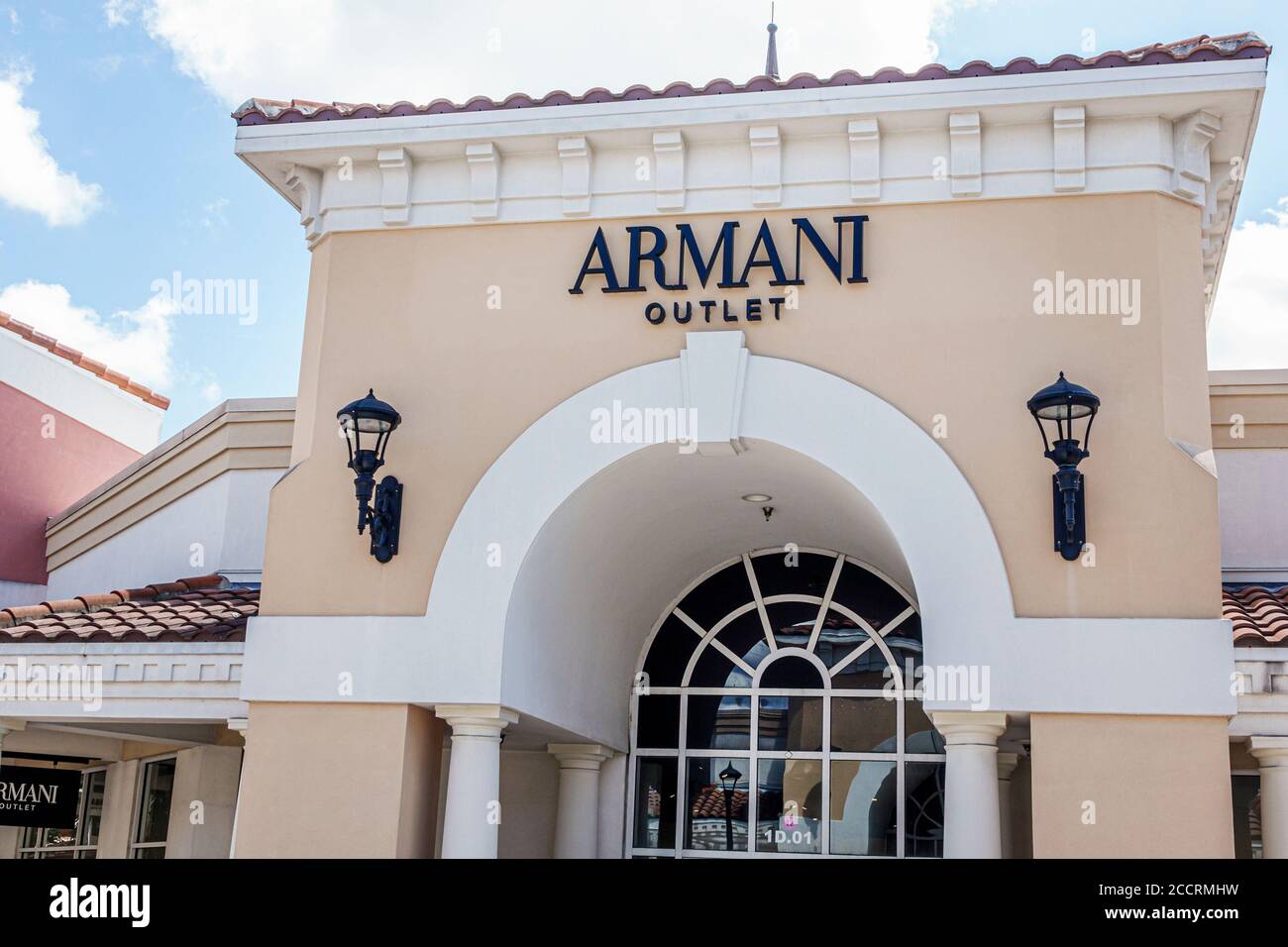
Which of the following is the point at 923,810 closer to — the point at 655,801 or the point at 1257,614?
the point at 655,801

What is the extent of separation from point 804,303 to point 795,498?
1731 millimetres

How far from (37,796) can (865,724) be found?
6.94 m

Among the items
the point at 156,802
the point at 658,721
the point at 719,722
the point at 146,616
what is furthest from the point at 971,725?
the point at 156,802

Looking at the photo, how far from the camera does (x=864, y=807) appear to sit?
11.1 metres

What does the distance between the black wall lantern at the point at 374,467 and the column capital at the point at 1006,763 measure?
4.93 meters

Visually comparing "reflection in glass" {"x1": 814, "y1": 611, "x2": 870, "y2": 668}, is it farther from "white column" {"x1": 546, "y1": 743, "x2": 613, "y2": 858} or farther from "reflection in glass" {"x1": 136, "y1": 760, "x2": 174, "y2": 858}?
"reflection in glass" {"x1": 136, "y1": 760, "x2": 174, "y2": 858}

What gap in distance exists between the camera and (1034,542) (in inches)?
318

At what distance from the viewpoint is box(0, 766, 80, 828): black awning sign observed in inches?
424

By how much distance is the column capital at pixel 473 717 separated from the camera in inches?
339

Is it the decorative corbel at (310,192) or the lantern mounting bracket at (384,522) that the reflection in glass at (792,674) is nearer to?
the lantern mounting bracket at (384,522)

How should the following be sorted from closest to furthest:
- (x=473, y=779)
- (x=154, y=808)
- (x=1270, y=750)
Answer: (x=1270, y=750) < (x=473, y=779) < (x=154, y=808)

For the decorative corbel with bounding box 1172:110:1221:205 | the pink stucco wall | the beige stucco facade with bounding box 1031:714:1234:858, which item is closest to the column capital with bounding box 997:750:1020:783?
the beige stucco facade with bounding box 1031:714:1234:858
